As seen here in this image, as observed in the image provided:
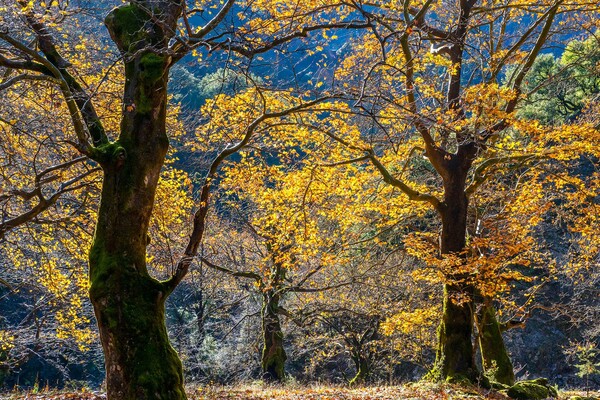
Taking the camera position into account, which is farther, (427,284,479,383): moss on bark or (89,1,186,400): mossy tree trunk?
(427,284,479,383): moss on bark

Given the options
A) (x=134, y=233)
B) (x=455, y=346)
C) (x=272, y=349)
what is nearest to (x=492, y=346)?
(x=455, y=346)

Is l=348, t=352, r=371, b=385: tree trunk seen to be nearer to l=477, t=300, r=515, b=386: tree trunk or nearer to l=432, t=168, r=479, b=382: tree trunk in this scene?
l=477, t=300, r=515, b=386: tree trunk

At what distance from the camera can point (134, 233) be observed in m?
5.59

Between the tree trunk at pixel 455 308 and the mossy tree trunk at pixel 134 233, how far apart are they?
247 inches

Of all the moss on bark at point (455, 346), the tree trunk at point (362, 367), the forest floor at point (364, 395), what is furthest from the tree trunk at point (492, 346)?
the tree trunk at point (362, 367)

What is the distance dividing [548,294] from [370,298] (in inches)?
367

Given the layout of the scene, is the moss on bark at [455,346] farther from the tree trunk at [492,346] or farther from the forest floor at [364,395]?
the tree trunk at [492,346]

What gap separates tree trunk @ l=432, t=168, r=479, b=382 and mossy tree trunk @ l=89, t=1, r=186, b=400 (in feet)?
20.6

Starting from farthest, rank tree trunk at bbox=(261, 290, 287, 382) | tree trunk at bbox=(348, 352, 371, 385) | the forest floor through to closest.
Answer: tree trunk at bbox=(348, 352, 371, 385) < tree trunk at bbox=(261, 290, 287, 382) < the forest floor

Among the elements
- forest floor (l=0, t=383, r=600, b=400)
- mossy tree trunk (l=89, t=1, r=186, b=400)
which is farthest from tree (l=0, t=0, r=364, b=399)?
forest floor (l=0, t=383, r=600, b=400)

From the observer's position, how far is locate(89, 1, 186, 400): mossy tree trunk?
5137mm

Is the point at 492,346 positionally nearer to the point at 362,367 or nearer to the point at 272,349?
the point at 272,349

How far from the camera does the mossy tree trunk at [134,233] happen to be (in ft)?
16.9

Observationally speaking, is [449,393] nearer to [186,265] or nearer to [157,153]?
[186,265]
